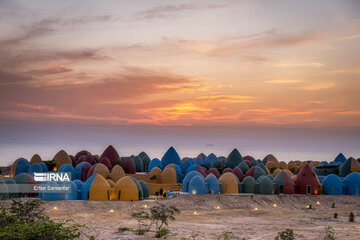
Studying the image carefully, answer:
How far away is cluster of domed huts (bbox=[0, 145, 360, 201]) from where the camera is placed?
40.7m

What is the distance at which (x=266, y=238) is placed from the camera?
27609 millimetres

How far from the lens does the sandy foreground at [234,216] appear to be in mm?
29000

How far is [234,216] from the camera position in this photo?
37.8 metres

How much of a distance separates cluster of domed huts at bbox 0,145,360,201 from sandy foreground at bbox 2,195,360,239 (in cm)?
171

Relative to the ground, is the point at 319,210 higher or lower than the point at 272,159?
lower

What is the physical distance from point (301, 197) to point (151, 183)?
56.8 feet

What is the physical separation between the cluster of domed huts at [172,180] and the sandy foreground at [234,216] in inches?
67.4

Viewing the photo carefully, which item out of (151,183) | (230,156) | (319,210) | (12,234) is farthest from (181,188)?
(12,234)

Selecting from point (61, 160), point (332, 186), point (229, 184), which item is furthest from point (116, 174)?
point (332, 186)

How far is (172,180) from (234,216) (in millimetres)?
16300

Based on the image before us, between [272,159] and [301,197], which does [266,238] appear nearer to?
[301,197]

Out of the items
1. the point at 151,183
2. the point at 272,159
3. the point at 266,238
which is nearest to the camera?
the point at 266,238

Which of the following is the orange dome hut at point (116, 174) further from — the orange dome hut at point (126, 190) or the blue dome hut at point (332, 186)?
the blue dome hut at point (332, 186)

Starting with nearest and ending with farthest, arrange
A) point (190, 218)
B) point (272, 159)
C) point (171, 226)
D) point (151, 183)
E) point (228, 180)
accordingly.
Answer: point (171, 226) < point (190, 218) < point (228, 180) < point (151, 183) < point (272, 159)
